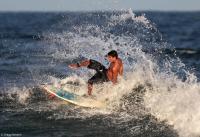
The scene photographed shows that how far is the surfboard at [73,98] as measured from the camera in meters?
16.7

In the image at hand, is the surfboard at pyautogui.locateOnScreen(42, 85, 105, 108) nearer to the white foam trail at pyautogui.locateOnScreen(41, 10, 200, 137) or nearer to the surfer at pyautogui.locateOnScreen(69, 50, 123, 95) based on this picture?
the surfer at pyautogui.locateOnScreen(69, 50, 123, 95)

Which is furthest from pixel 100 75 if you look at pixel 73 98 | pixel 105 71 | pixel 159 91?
pixel 159 91

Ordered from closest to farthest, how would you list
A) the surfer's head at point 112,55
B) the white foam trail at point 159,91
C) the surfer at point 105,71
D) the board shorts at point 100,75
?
1. the white foam trail at point 159,91
2. the surfer's head at point 112,55
3. the surfer at point 105,71
4. the board shorts at point 100,75

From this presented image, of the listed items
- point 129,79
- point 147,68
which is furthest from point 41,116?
Answer: point 147,68

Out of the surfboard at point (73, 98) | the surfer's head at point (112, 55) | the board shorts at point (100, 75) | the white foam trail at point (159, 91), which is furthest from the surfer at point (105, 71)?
the white foam trail at point (159, 91)

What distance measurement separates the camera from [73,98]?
17.0 metres

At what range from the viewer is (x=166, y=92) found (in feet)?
56.0

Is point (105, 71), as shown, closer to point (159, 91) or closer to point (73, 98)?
point (73, 98)

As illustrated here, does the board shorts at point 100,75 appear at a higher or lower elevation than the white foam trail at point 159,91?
higher

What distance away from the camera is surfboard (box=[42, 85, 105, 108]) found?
54.8 ft

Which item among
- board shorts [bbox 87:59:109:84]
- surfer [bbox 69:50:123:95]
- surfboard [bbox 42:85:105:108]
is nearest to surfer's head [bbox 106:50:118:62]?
surfer [bbox 69:50:123:95]

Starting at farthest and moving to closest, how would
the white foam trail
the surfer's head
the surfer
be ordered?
the surfer
the surfer's head
the white foam trail

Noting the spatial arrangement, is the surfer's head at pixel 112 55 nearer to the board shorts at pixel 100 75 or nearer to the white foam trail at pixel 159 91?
the board shorts at pixel 100 75

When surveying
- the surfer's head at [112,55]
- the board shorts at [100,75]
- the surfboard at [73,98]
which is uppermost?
the surfer's head at [112,55]
